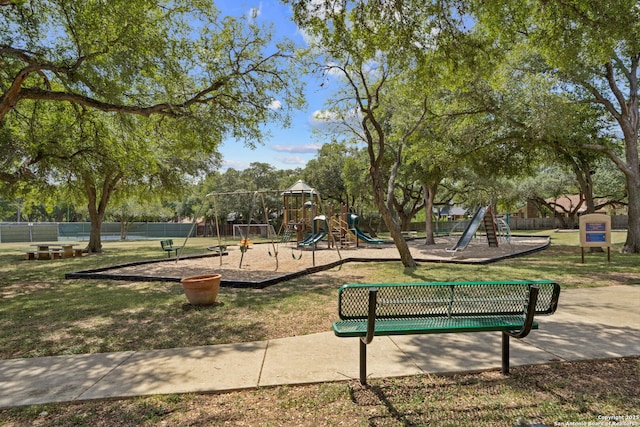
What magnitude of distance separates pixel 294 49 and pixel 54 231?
1386 inches

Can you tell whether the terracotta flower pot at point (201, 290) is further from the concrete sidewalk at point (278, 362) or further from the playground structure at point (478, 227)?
the playground structure at point (478, 227)

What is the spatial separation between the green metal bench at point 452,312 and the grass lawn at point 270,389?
433 mm

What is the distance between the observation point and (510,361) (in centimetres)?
372

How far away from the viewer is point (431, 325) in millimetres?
3383

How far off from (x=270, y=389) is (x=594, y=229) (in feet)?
42.4

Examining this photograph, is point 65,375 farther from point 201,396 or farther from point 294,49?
point 294,49

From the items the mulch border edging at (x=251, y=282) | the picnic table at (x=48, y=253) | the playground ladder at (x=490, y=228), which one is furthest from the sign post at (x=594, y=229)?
the picnic table at (x=48, y=253)

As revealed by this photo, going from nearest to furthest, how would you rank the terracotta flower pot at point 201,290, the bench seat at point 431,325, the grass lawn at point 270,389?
the grass lawn at point 270,389 < the bench seat at point 431,325 < the terracotta flower pot at point 201,290

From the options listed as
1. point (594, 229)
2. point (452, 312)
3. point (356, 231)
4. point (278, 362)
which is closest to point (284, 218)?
point (356, 231)

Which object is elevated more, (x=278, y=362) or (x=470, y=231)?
(x=470, y=231)

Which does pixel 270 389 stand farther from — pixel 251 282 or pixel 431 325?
pixel 251 282

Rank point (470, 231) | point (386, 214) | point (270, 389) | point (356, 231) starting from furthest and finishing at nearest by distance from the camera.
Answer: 1. point (356, 231)
2. point (470, 231)
3. point (386, 214)
4. point (270, 389)

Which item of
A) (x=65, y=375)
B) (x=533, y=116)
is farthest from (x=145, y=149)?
(x=533, y=116)

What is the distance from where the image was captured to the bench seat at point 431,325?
3.21 metres
